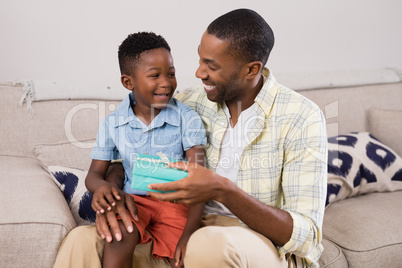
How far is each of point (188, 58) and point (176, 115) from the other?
1079mm

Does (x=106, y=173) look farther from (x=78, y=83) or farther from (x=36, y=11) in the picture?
(x=36, y=11)

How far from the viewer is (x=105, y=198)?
136 cm

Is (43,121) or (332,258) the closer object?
(332,258)

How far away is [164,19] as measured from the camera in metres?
2.50

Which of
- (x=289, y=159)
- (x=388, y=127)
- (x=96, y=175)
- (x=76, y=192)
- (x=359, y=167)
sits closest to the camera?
(x=289, y=159)

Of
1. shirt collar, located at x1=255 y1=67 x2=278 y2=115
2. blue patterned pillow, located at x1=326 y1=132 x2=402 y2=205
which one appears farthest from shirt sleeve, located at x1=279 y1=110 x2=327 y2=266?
blue patterned pillow, located at x1=326 y1=132 x2=402 y2=205

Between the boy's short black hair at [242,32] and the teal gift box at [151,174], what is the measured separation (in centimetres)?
46

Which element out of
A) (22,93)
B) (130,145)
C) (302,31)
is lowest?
(130,145)

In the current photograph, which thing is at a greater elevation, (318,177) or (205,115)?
(205,115)

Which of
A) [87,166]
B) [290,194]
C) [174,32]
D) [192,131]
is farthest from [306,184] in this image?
[174,32]

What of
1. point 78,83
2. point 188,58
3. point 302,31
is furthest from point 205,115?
point 302,31

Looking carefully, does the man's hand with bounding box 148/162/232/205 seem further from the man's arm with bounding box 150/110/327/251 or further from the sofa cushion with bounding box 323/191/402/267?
the sofa cushion with bounding box 323/191/402/267

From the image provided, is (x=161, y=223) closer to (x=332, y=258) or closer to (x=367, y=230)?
(x=332, y=258)

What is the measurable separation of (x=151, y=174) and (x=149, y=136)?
42cm
